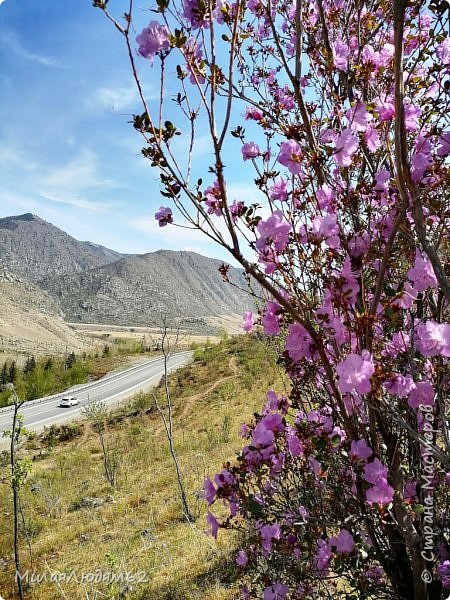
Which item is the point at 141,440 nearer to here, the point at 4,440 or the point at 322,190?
the point at 4,440

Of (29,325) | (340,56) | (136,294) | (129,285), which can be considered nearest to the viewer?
(340,56)

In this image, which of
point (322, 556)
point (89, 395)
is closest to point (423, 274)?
point (322, 556)

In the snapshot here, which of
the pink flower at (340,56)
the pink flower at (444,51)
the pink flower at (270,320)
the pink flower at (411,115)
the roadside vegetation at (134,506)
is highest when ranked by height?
the pink flower at (444,51)

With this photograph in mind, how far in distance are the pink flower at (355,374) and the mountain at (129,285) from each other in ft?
225

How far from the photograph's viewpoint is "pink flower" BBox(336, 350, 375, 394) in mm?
1155

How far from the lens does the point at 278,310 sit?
4.87 feet

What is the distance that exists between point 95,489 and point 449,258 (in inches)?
408

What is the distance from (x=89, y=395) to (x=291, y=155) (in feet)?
93.6

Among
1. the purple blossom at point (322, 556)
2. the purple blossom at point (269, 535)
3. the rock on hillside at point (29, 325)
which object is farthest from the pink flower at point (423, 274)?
the rock on hillside at point (29, 325)

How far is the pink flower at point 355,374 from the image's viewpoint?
3.79 feet

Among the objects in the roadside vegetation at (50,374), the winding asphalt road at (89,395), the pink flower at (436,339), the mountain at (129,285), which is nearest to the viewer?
the pink flower at (436,339)

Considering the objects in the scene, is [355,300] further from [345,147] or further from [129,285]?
[129,285]

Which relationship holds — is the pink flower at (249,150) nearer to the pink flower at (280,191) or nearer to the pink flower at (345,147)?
the pink flower at (280,191)

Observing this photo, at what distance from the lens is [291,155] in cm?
139
